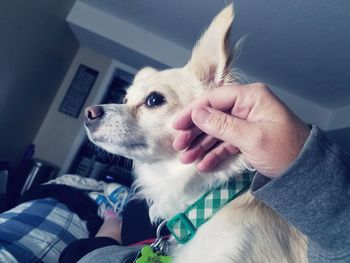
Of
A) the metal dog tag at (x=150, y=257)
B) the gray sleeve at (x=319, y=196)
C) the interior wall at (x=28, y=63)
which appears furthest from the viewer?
the interior wall at (x=28, y=63)

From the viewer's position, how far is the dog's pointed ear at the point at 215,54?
841 millimetres

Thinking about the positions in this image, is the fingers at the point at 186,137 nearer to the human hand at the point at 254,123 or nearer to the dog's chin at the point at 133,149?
the human hand at the point at 254,123

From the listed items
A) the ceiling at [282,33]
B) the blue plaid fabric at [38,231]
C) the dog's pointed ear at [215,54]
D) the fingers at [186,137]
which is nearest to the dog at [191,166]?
the dog's pointed ear at [215,54]

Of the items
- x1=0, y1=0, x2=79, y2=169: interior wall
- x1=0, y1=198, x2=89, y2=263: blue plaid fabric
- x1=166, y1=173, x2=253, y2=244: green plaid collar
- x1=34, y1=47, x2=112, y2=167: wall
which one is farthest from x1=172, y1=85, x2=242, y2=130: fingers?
x1=34, y1=47, x2=112, y2=167: wall

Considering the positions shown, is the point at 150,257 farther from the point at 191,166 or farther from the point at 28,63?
the point at 28,63

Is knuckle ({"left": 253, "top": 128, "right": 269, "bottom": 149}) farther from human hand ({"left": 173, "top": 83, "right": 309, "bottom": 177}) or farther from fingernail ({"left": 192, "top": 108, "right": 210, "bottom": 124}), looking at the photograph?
fingernail ({"left": 192, "top": 108, "right": 210, "bottom": 124})

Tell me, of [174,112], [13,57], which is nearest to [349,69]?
[174,112]

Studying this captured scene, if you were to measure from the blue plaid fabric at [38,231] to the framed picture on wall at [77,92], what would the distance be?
2429 millimetres

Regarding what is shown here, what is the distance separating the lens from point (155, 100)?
1042 millimetres

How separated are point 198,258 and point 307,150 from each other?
0.39m

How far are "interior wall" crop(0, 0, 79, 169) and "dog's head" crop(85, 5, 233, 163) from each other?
136cm

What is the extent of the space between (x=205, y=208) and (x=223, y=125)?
0.94ft

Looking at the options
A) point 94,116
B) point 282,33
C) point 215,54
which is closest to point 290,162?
point 215,54

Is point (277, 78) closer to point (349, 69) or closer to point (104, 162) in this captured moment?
point (349, 69)
